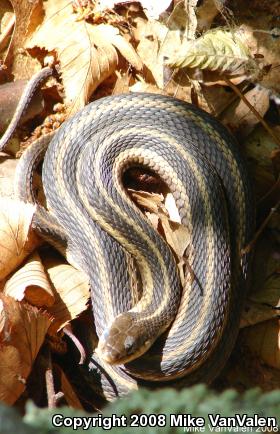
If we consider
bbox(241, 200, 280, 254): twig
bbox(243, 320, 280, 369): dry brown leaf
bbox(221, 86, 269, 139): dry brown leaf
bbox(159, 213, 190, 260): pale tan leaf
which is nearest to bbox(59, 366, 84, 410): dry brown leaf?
bbox(159, 213, 190, 260): pale tan leaf

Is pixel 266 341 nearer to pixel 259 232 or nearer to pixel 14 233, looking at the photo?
pixel 259 232

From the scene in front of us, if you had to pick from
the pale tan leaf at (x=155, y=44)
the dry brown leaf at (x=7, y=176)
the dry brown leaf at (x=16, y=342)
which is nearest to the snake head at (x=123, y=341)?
the dry brown leaf at (x=16, y=342)

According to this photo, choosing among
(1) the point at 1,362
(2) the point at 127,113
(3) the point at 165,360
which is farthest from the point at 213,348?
(2) the point at 127,113

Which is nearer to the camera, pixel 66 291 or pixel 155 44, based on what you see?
pixel 66 291

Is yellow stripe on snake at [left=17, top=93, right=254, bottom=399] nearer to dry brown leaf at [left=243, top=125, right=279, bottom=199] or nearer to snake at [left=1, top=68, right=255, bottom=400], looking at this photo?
snake at [left=1, top=68, right=255, bottom=400]

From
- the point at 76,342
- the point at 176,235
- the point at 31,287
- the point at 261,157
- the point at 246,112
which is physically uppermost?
the point at 246,112

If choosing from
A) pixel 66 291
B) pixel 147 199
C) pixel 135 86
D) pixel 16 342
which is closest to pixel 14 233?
pixel 66 291

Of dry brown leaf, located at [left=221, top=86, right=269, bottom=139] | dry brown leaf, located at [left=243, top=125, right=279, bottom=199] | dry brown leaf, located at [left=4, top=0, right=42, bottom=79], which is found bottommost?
dry brown leaf, located at [left=243, top=125, right=279, bottom=199]
